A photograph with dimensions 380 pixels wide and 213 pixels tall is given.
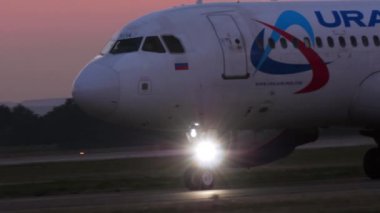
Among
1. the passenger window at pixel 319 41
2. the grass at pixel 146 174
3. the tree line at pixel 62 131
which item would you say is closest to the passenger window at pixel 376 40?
the passenger window at pixel 319 41

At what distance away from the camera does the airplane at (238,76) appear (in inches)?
1172

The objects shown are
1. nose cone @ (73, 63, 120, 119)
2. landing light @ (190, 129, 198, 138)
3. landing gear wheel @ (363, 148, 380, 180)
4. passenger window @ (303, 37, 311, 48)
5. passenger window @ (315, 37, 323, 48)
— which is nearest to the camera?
nose cone @ (73, 63, 120, 119)

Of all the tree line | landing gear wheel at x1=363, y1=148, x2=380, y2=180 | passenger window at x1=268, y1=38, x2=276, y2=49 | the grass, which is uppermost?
passenger window at x1=268, y1=38, x2=276, y2=49

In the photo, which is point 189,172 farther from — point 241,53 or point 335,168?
point 335,168

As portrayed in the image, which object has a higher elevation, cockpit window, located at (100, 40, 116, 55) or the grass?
cockpit window, located at (100, 40, 116, 55)

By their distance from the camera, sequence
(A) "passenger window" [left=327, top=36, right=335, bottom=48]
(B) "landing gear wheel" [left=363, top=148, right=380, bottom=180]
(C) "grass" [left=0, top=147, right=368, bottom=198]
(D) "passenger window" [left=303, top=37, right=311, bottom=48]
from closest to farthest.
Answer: (D) "passenger window" [left=303, top=37, right=311, bottom=48]
(A) "passenger window" [left=327, top=36, right=335, bottom=48]
(B) "landing gear wheel" [left=363, top=148, right=380, bottom=180]
(C) "grass" [left=0, top=147, right=368, bottom=198]

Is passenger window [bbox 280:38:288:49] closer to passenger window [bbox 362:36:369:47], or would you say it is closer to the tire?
passenger window [bbox 362:36:369:47]

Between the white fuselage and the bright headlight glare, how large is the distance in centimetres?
49

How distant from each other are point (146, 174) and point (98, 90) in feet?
47.9

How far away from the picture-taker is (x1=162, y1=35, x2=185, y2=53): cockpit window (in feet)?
99.8

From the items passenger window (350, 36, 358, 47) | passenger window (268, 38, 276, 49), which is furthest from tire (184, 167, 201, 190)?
passenger window (350, 36, 358, 47)

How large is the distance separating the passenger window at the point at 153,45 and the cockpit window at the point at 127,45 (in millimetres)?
167

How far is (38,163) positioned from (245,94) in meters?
29.6

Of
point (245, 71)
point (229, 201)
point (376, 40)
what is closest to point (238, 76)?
point (245, 71)
